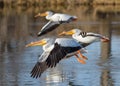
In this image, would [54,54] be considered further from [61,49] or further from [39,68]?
[39,68]

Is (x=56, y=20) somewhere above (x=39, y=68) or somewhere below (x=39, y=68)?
above

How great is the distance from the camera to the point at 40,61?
1091 cm

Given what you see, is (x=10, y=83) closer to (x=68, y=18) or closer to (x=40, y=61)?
(x=40, y=61)

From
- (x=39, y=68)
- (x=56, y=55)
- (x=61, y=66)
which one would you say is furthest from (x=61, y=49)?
(x=61, y=66)

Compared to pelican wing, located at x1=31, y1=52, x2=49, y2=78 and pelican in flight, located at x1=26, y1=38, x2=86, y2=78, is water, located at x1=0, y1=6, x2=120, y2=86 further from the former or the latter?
pelican wing, located at x1=31, y1=52, x2=49, y2=78

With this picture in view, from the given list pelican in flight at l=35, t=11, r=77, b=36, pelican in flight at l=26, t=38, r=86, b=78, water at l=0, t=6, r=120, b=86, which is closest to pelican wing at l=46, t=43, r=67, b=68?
pelican in flight at l=26, t=38, r=86, b=78

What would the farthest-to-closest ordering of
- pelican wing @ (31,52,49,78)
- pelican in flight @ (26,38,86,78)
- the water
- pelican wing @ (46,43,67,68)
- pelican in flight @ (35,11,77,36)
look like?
1. pelican in flight @ (35,11,77,36)
2. the water
3. pelican wing @ (46,43,67,68)
4. pelican in flight @ (26,38,86,78)
5. pelican wing @ (31,52,49,78)

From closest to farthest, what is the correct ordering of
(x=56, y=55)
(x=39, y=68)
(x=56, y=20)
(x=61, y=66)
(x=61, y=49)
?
(x=39, y=68) < (x=56, y=55) < (x=61, y=49) < (x=56, y=20) < (x=61, y=66)

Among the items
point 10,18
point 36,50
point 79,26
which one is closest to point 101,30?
point 79,26

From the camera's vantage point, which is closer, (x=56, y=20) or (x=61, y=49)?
(x=61, y=49)

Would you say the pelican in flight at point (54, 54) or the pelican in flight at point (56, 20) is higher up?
the pelican in flight at point (56, 20)

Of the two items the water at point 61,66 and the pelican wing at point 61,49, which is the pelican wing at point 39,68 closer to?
the pelican wing at point 61,49

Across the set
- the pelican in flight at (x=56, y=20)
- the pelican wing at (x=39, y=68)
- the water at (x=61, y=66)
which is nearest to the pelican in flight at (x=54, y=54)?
the pelican wing at (x=39, y=68)

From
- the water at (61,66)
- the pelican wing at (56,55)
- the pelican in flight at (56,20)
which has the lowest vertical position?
the water at (61,66)
